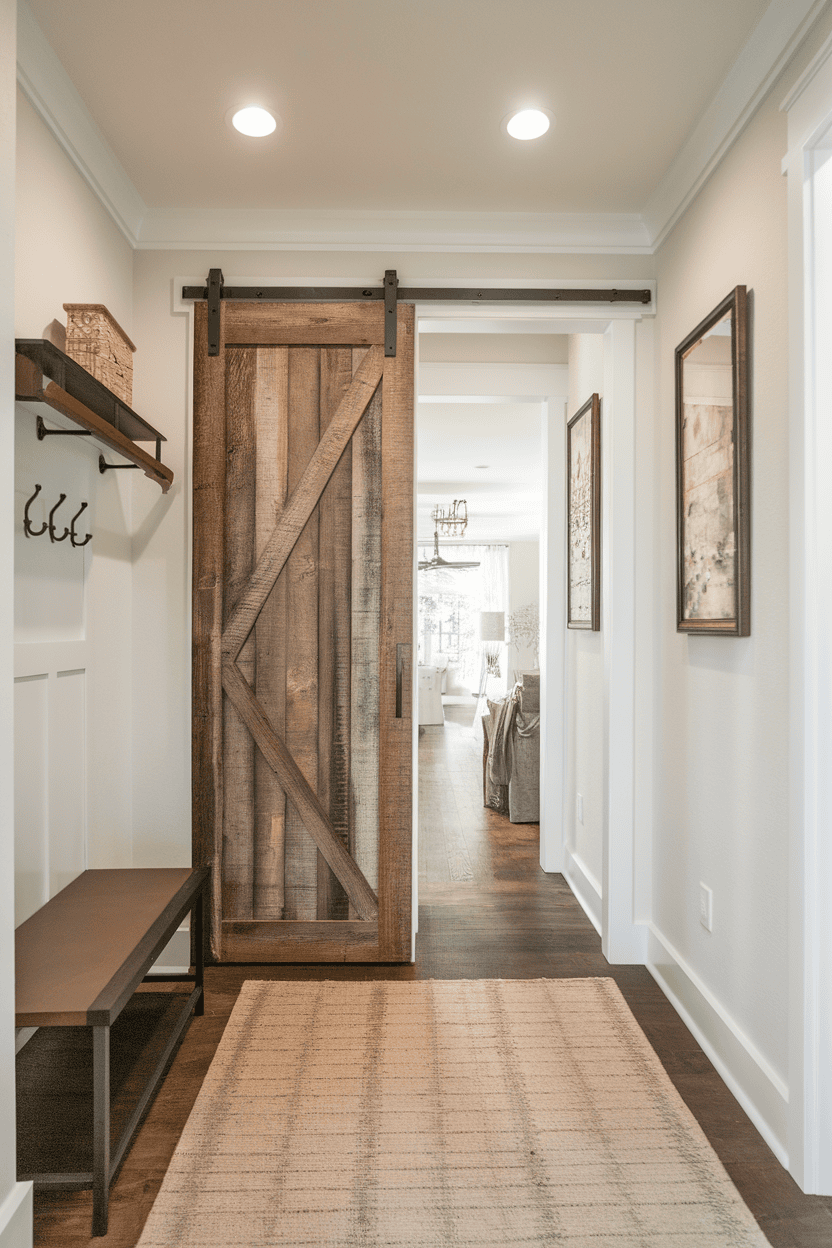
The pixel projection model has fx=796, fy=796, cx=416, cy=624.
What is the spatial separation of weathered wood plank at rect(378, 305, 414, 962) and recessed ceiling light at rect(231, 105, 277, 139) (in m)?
0.75

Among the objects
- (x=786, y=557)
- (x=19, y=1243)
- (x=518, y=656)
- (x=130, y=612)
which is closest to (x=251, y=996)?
(x=19, y=1243)

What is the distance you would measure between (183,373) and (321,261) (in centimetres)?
63

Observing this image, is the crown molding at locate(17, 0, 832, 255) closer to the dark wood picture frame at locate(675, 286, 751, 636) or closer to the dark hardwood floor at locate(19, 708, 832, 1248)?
the dark wood picture frame at locate(675, 286, 751, 636)

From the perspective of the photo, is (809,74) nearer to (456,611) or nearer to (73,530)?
(73,530)

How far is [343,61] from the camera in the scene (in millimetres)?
2004

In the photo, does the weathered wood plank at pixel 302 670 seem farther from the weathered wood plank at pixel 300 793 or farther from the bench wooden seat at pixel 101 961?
the bench wooden seat at pixel 101 961

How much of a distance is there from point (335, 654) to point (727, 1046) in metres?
1.64

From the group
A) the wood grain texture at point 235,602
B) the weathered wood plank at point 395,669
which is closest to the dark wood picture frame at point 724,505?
the weathered wood plank at point 395,669

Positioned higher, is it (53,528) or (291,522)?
(291,522)

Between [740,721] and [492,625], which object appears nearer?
[740,721]

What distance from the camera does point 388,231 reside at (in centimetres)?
279

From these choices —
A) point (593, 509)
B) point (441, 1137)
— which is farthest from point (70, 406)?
point (593, 509)

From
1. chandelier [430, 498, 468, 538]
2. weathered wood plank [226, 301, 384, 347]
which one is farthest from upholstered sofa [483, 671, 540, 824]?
chandelier [430, 498, 468, 538]

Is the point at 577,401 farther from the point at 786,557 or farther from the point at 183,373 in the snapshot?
the point at 786,557
